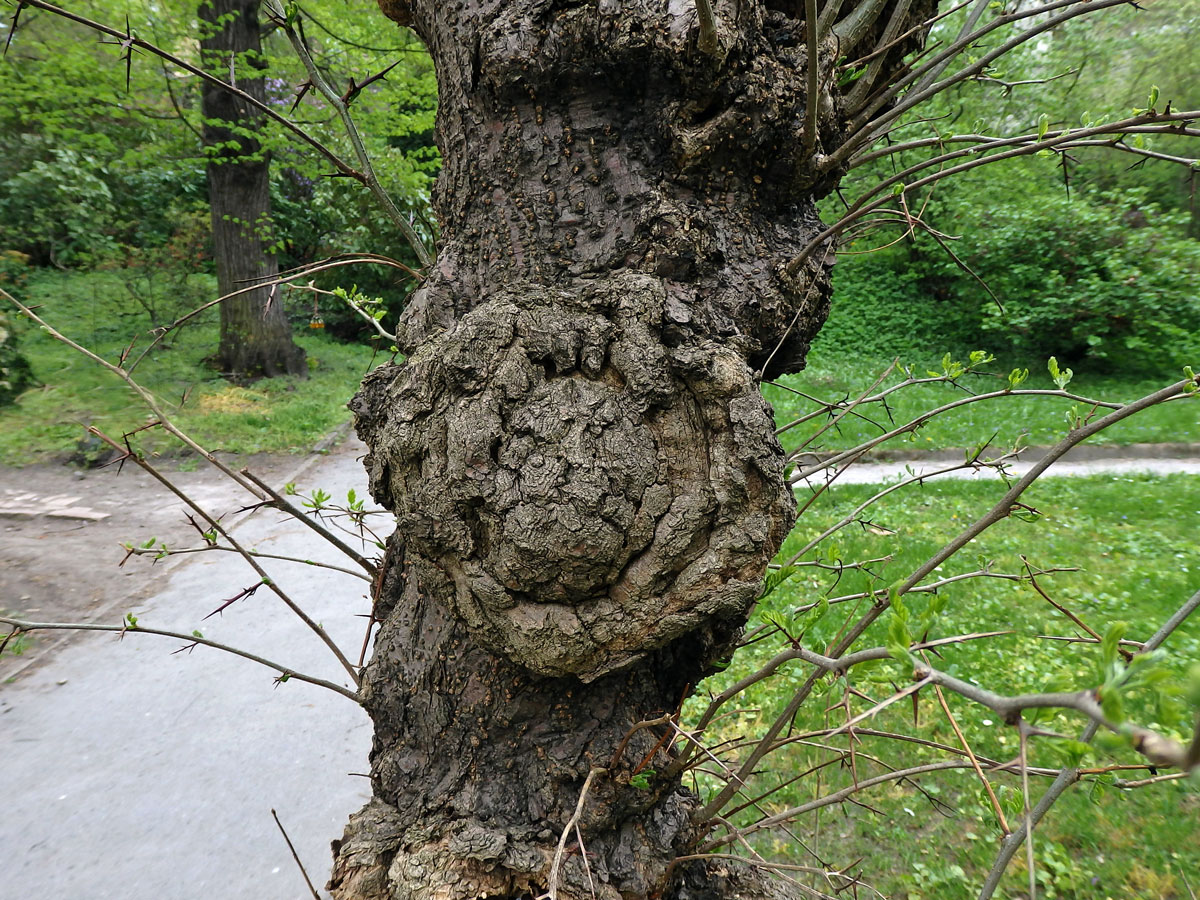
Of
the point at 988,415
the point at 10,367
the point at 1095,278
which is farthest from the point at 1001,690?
the point at 10,367

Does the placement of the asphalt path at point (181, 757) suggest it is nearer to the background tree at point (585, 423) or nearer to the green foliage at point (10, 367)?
the background tree at point (585, 423)

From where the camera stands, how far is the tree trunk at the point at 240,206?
28.7 ft

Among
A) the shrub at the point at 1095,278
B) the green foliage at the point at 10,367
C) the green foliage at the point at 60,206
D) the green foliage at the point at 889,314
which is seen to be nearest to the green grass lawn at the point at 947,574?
the green foliage at the point at 10,367

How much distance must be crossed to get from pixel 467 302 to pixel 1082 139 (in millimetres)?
1212

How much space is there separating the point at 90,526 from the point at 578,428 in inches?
268

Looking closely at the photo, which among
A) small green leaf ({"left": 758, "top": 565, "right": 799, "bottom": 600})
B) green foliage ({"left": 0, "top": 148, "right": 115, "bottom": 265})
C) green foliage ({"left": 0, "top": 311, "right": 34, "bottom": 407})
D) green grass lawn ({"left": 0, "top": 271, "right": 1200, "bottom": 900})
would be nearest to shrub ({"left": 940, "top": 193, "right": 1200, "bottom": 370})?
green grass lawn ({"left": 0, "top": 271, "right": 1200, "bottom": 900})

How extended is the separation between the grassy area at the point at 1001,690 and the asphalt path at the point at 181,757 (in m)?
2.18

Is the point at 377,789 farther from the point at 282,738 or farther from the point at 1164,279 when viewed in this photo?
the point at 1164,279

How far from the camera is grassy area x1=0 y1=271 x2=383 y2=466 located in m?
8.40

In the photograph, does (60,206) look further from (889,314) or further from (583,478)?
(889,314)

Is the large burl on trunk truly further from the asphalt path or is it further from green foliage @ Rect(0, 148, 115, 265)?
green foliage @ Rect(0, 148, 115, 265)

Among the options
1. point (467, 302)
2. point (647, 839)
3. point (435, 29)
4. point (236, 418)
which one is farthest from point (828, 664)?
point (236, 418)

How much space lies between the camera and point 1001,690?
364 cm

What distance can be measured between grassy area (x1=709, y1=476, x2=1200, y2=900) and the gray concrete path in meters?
2.21
